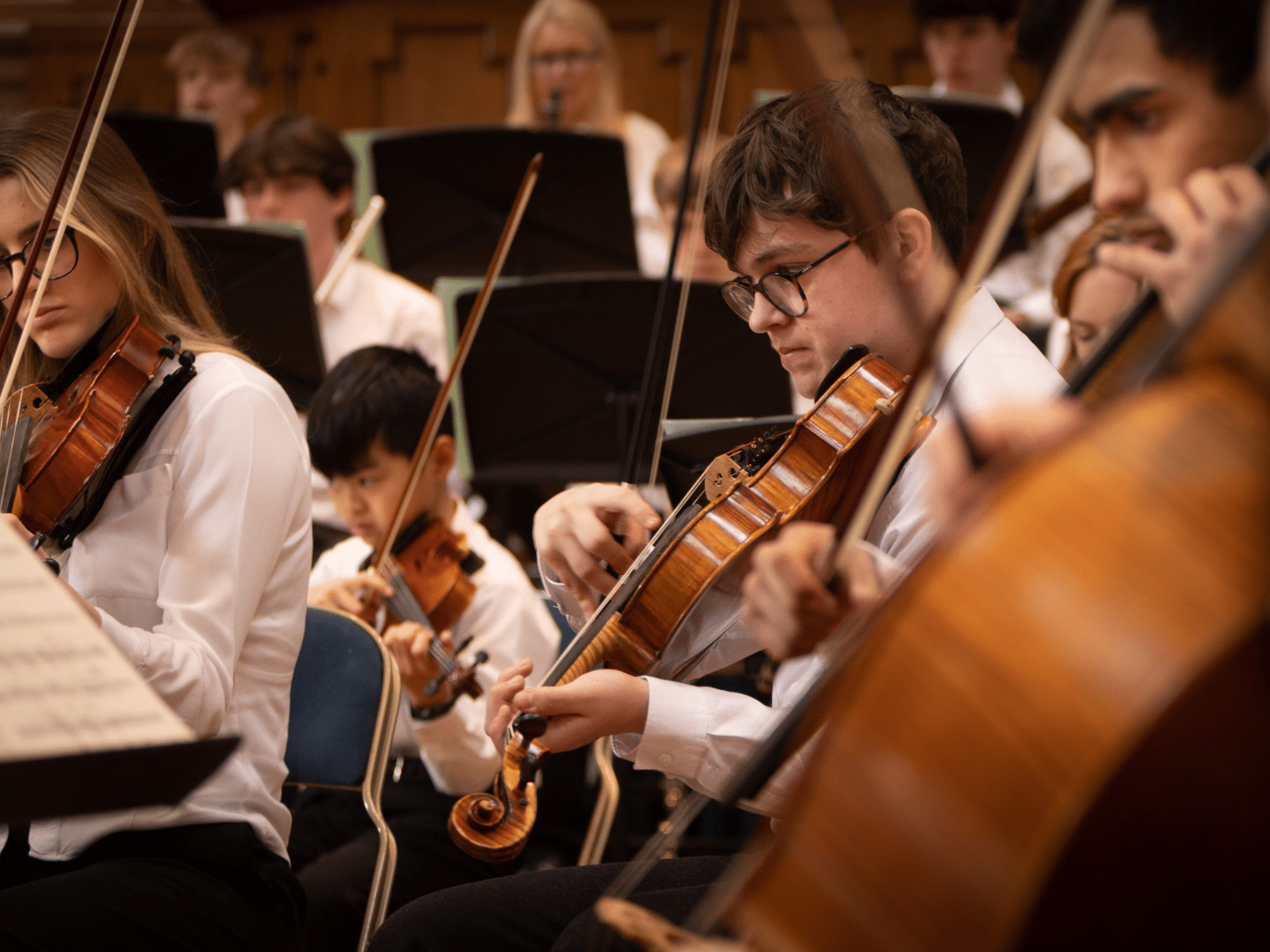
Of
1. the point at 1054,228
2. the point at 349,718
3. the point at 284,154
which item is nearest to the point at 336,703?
the point at 349,718

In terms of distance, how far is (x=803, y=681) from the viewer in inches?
49.5

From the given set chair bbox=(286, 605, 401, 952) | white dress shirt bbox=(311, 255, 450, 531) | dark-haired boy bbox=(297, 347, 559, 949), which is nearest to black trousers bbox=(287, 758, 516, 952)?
dark-haired boy bbox=(297, 347, 559, 949)

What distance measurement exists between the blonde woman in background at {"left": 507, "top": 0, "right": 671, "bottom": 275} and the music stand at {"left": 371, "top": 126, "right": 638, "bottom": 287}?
18.4 inches

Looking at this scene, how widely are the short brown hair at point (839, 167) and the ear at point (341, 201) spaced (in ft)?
6.74

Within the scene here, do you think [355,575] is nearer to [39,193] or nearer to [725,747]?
[39,193]

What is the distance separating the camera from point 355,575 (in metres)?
2.03

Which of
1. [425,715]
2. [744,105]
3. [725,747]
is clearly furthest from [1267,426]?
[744,105]

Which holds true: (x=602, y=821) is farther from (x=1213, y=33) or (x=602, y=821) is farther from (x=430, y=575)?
(x=1213, y=33)

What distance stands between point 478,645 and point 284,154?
158 cm

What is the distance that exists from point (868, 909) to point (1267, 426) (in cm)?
29

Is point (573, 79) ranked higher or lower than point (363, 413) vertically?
higher

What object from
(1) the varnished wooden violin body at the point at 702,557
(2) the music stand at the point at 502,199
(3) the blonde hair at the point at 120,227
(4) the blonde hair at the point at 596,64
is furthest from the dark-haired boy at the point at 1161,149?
(4) the blonde hair at the point at 596,64

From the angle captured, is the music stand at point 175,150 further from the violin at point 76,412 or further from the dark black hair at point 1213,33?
the dark black hair at point 1213,33

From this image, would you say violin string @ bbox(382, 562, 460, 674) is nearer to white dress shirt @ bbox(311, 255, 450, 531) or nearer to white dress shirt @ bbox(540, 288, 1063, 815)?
white dress shirt @ bbox(540, 288, 1063, 815)
